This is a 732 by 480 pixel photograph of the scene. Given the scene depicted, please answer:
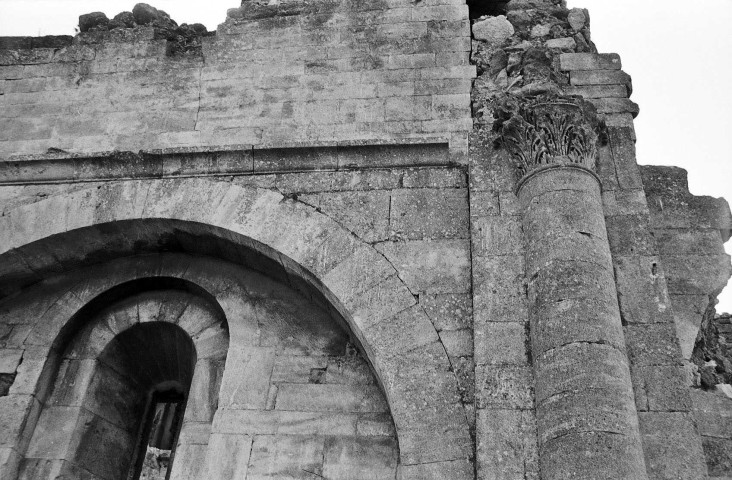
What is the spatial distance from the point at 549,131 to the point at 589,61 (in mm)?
1303

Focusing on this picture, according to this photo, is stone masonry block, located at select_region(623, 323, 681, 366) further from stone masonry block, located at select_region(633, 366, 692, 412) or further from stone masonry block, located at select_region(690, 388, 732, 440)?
stone masonry block, located at select_region(690, 388, 732, 440)

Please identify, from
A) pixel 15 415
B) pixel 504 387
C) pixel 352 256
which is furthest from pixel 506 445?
pixel 15 415

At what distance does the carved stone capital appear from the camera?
18.5 feet

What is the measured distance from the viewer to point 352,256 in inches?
228

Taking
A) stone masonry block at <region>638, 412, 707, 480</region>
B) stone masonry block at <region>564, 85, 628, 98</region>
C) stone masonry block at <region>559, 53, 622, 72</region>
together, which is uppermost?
stone masonry block at <region>559, 53, 622, 72</region>

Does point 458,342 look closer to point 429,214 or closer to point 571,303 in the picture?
point 571,303

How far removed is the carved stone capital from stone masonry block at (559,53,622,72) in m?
0.79

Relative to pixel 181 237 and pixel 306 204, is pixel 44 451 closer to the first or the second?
pixel 181 237

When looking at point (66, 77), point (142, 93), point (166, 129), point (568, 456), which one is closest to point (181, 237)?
point (166, 129)

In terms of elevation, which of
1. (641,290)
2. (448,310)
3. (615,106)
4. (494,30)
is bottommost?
(448,310)

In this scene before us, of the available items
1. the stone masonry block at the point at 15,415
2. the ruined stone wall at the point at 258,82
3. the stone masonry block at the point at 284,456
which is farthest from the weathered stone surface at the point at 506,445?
the stone masonry block at the point at 15,415

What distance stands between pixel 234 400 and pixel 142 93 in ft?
10.1

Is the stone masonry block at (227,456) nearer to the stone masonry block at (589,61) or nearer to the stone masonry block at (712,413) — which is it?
the stone masonry block at (712,413)

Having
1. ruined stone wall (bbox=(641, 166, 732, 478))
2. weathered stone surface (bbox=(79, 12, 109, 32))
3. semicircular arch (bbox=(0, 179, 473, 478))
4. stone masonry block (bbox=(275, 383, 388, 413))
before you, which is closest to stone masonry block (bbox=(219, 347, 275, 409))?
stone masonry block (bbox=(275, 383, 388, 413))
